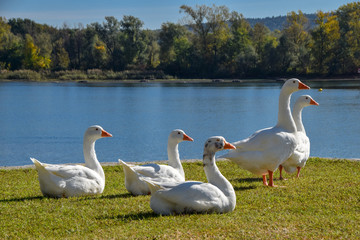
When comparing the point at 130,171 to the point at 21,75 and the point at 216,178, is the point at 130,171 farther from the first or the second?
the point at 21,75

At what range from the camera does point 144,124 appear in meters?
31.6

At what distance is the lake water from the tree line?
32.7 metres

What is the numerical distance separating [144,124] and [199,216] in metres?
25.2

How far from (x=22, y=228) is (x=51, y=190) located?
179cm

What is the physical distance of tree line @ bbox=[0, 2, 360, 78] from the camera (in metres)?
81.7

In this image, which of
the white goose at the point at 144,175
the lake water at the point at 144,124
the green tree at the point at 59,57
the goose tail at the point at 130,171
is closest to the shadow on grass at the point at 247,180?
the white goose at the point at 144,175

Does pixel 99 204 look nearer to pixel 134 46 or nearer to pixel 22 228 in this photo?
pixel 22 228

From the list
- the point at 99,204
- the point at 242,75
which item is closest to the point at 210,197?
the point at 99,204

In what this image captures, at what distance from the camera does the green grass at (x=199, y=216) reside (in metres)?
5.85

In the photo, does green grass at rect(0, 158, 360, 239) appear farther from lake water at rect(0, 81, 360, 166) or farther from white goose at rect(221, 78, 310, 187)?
lake water at rect(0, 81, 360, 166)

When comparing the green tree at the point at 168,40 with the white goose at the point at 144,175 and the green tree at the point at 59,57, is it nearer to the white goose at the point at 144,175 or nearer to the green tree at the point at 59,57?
the green tree at the point at 59,57

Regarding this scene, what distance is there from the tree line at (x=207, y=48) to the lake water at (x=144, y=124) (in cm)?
3271

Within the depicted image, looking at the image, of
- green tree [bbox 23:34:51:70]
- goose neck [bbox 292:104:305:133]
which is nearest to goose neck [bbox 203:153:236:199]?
goose neck [bbox 292:104:305:133]

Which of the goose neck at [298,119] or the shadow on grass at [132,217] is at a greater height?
the goose neck at [298,119]
